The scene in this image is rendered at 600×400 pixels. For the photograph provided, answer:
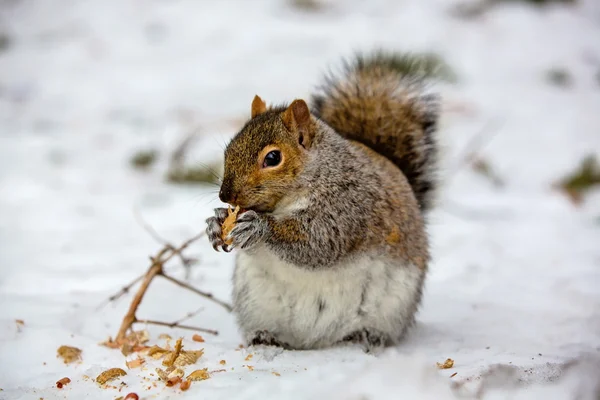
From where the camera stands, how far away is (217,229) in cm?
180

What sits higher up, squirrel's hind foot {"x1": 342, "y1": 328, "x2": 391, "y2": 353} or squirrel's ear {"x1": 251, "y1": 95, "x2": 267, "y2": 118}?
squirrel's ear {"x1": 251, "y1": 95, "x2": 267, "y2": 118}

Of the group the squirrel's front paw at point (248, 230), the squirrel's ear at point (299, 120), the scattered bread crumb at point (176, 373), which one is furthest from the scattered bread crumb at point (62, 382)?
the squirrel's ear at point (299, 120)

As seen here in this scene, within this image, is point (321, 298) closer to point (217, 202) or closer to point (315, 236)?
point (315, 236)

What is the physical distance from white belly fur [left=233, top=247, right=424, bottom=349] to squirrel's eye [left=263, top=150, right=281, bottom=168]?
9.4 inches

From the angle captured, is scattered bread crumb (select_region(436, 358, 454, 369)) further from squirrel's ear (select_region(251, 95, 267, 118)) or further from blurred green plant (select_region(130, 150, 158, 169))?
blurred green plant (select_region(130, 150, 158, 169))

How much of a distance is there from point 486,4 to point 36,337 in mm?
5616

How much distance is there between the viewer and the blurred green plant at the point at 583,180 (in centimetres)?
414

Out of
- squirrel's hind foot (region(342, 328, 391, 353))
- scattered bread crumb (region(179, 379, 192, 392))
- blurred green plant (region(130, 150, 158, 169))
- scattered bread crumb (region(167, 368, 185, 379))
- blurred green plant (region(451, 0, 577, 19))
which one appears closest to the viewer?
scattered bread crumb (region(179, 379, 192, 392))

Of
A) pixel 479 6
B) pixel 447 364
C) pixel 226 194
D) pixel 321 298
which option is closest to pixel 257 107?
pixel 226 194

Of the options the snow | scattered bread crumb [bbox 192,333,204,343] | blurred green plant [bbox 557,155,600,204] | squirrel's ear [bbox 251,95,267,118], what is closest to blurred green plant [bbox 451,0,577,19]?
the snow

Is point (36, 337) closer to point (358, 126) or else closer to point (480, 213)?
point (358, 126)

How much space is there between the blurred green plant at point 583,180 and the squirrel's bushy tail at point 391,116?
207cm

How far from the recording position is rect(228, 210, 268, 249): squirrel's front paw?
172 cm

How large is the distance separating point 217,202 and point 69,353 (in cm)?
80
